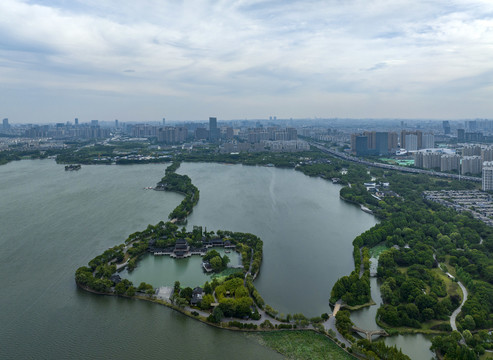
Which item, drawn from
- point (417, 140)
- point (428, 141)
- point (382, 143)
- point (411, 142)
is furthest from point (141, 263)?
point (428, 141)

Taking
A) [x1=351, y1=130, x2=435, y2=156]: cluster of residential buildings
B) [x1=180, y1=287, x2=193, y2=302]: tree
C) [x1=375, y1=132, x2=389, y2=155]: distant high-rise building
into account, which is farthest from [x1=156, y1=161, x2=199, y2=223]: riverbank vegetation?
[x1=375, y1=132, x2=389, y2=155]: distant high-rise building

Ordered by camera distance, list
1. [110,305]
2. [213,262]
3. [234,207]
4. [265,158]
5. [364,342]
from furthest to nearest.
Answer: [265,158] → [234,207] → [213,262] → [110,305] → [364,342]

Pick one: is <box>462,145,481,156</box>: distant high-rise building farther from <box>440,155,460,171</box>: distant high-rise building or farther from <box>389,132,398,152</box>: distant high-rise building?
<box>389,132,398,152</box>: distant high-rise building

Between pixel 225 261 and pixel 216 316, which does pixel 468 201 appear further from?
pixel 216 316

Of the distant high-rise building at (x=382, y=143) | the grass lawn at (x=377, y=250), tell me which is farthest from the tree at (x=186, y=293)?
the distant high-rise building at (x=382, y=143)

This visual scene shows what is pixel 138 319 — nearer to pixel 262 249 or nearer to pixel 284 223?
pixel 262 249

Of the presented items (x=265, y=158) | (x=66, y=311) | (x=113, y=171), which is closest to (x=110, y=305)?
(x=66, y=311)
